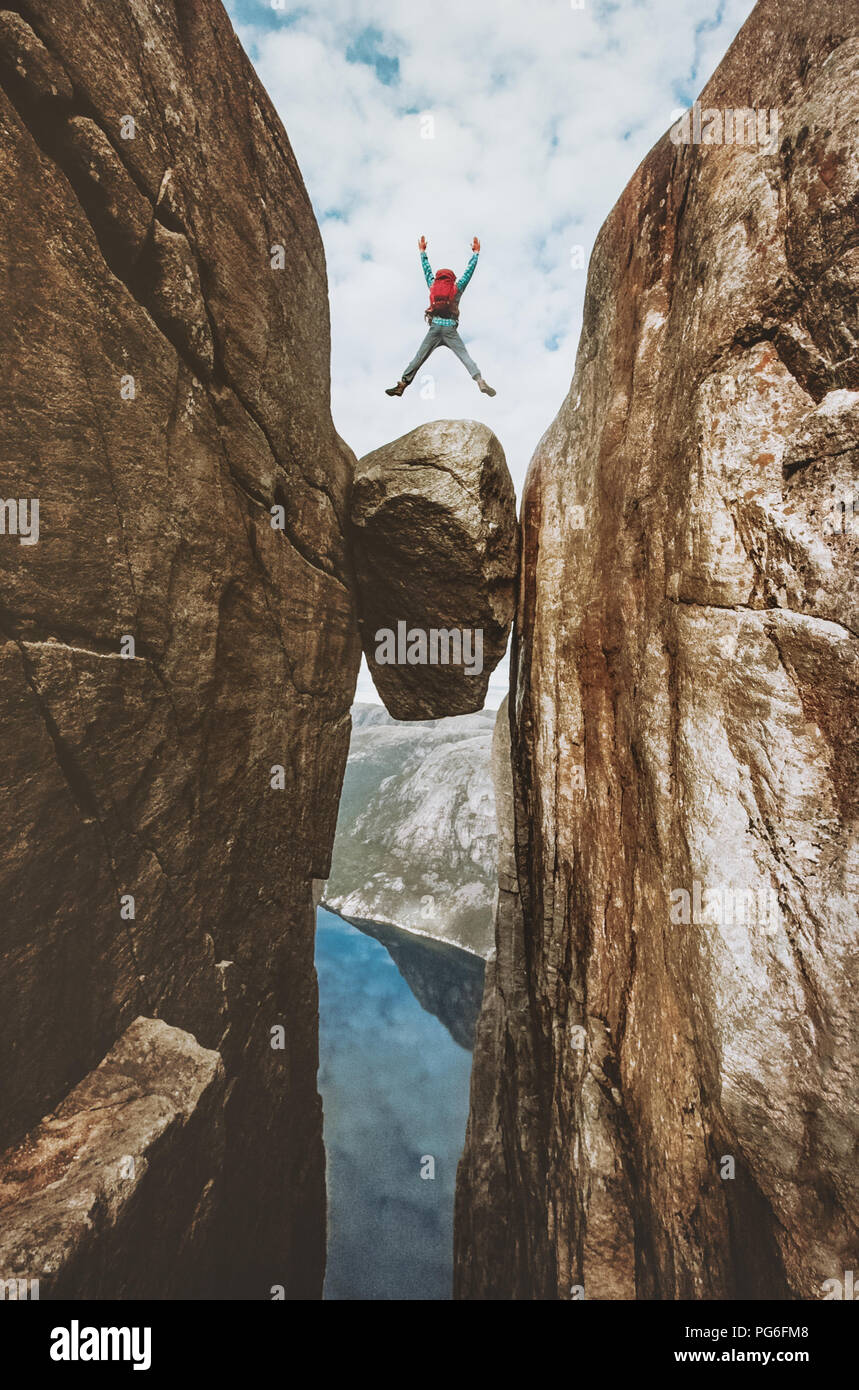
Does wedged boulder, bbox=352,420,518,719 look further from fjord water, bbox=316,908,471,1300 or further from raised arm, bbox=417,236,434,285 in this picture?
fjord water, bbox=316,908,471,1300

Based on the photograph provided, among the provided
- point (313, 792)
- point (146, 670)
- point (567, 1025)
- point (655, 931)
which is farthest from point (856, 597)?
point (313, 792)

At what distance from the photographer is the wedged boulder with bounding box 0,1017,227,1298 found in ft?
10.4

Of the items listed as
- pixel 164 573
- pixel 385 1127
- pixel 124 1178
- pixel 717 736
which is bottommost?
pixel 385 1127

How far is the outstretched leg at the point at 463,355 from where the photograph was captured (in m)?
8.81

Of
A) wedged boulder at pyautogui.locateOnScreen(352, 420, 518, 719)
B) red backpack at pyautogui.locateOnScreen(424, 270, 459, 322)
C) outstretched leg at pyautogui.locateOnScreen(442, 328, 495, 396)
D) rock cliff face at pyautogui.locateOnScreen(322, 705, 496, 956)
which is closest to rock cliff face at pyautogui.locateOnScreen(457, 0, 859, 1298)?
wedged boulder at pyautogui.locateOnScreen(352, 420, 518, 719)

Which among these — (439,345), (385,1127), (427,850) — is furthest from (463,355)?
(427,850)

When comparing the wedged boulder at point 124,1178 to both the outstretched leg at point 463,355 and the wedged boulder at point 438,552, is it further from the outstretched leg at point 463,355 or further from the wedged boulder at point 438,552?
the outstretched leg at point 463,355

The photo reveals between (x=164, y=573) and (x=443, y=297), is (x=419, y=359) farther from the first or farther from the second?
(x=164, y=573)

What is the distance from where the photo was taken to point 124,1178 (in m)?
3.61

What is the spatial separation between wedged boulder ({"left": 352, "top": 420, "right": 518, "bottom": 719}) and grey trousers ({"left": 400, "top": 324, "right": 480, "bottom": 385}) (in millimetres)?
1660

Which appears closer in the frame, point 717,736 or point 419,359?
point 717,736

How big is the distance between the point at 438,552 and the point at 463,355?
3.95 meters

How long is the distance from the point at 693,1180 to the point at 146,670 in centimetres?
645

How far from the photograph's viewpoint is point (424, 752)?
46.2m
